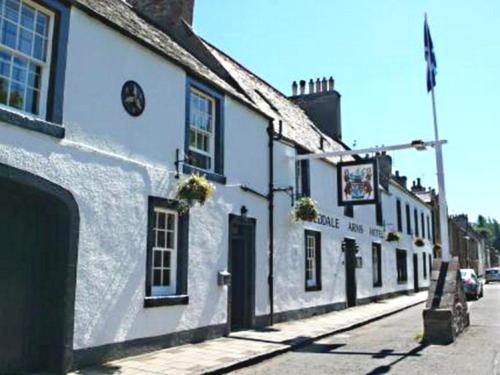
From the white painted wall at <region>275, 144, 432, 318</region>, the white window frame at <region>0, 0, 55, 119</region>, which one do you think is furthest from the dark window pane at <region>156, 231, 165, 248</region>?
the white painted wall at <region>275, 144, 432, 318</region>

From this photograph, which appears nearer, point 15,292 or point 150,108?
point 15,292

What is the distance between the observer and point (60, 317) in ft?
25.9

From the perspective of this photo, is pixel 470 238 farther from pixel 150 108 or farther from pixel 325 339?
pixel 150 108

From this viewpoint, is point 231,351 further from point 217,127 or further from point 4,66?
point 4,66

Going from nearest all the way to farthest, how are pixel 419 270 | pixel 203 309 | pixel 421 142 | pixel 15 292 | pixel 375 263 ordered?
pixel 15 292
pixel 203 309
pixel 421 142
pixel 375 263
pixel 419 270

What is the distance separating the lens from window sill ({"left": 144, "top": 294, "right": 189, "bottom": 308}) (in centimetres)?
963

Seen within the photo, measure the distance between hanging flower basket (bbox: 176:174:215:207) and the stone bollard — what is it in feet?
19.3

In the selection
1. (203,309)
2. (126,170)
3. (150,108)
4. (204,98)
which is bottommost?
(203,309)

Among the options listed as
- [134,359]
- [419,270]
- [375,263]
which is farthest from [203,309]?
[419,270]

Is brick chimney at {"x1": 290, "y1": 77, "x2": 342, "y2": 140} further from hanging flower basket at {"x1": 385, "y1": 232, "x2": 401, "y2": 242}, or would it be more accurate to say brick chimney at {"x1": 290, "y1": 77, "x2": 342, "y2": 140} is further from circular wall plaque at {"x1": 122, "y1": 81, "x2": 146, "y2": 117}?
circular wall plaque at {"x1": 122, "y1": 81, "x2": 146, "y2": 117}

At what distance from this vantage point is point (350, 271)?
20797 millimetres

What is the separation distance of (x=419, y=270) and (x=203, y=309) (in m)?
24.5

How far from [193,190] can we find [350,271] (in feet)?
39.8

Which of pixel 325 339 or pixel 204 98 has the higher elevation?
pixel 204 98
